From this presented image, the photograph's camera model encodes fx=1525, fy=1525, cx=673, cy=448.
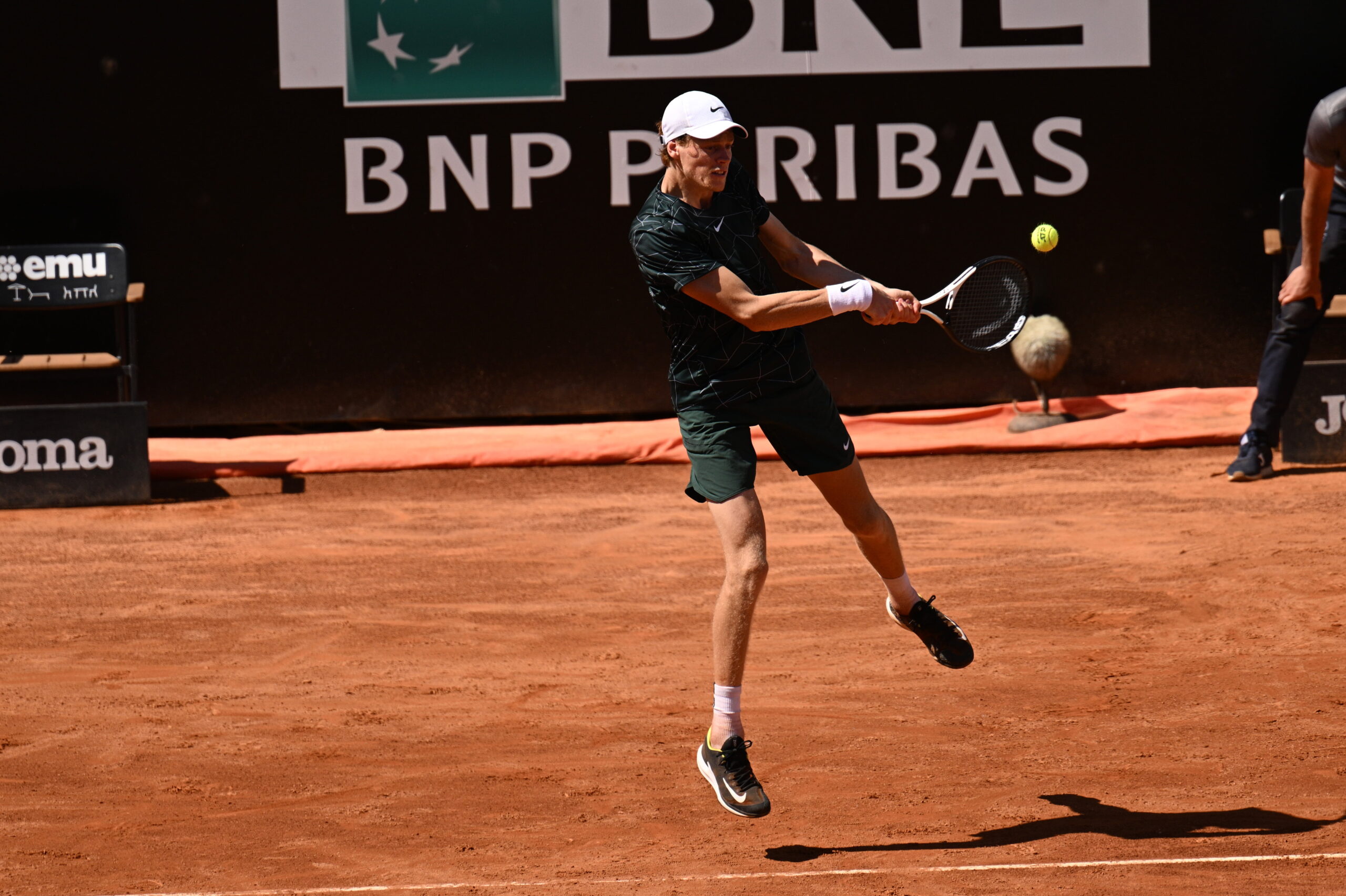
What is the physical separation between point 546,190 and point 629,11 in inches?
49.1

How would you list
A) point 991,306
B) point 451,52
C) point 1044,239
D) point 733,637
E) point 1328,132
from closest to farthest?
point 733,637
point 991,306
point 1044,239
point 1328,132
point 451,52

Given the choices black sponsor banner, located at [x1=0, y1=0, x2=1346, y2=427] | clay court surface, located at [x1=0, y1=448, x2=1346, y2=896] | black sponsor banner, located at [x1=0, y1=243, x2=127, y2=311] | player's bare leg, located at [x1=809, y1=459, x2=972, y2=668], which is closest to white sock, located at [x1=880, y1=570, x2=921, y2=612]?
player's bare leg, located at [x1=809, y1=459, x2=972, y2=668]

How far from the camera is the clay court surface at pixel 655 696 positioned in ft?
12.6

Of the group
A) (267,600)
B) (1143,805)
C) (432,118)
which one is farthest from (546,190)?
(1143,805)

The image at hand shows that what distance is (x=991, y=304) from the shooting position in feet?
15.6

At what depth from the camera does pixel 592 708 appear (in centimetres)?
504

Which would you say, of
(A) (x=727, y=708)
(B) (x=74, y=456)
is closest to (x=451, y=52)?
(B) (x=74, y=456)

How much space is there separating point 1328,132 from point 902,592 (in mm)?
3906

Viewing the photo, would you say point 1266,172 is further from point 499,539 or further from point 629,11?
point 499,539

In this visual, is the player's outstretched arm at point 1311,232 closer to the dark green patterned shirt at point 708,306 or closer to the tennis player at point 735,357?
the tennis player at point 735,357

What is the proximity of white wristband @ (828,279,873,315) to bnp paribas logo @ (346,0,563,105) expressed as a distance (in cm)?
620

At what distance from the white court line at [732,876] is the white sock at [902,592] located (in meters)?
1.06

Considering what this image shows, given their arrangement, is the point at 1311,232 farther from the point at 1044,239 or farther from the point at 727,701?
the point at 727,701

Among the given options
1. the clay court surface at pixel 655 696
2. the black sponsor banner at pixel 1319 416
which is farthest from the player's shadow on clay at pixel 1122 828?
the black sponsor banner at pixel 1319 416
